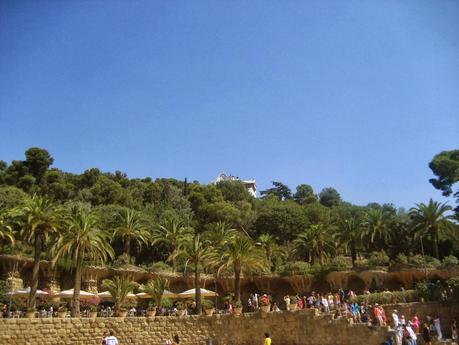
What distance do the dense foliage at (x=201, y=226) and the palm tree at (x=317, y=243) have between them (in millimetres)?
104

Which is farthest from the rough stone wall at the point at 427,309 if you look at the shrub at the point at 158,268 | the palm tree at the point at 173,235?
the palm tree at the point at 173,235

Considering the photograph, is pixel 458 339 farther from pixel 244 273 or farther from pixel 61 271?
pixel 61 271

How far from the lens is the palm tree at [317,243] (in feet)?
159

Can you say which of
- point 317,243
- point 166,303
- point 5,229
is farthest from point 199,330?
point 317,243

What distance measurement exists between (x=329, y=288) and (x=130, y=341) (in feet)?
69.9

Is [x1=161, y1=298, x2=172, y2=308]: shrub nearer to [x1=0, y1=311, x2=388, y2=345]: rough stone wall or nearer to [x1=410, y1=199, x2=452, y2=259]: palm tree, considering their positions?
[x1=0, y1=311, x2=388, y2=345]: rough stone wall

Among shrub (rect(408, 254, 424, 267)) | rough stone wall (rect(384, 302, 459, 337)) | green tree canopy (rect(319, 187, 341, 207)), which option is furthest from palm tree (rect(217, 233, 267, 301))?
green tree canopy (rect(319, 187, 341, 207))

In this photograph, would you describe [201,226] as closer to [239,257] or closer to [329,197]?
[239,257]

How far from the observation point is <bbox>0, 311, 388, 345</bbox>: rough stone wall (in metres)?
25.3

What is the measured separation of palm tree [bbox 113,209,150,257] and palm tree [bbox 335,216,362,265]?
2042 cm

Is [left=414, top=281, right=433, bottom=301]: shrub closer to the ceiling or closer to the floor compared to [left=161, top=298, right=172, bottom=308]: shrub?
closer to the ceiling

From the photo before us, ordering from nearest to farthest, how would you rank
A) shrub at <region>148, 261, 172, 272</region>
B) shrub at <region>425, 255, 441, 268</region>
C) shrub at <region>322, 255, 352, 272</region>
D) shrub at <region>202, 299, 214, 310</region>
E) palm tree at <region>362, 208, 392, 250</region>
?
shrub at <region>202, 299, 214, 310</region> → shrub at <region>425, 255, 441, 268</region> → shrub at <region>322, 255, 352, 272</region> → shrub at <region>148, 261, 172, 272</region> → palm tree at <region>362, 208, 392, 250</region>

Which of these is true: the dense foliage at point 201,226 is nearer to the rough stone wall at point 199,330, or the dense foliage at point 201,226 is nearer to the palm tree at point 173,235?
the palm tree at point 173,235

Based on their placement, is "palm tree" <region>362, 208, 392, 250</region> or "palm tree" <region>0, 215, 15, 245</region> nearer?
"palm tree" <region>0, 215, 15, 245</region>
